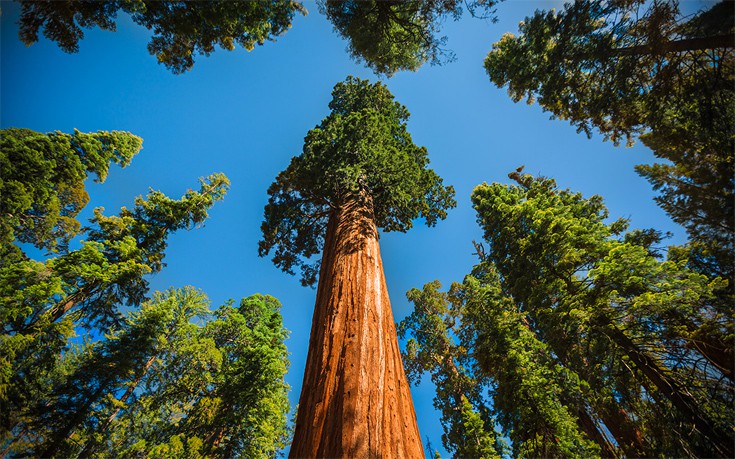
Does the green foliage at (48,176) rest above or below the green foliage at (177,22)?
above

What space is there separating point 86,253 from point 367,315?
42.3 feet

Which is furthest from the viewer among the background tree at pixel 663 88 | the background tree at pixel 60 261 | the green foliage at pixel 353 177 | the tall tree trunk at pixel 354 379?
the background tree at pixel 60 261

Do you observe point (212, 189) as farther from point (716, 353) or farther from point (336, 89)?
point (716, 353)

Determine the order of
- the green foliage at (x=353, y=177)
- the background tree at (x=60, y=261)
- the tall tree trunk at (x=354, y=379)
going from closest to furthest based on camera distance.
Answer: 1. the tall tree trunk at (x=354, y=379)
2. the green foliage at (x=353, y=177)
3. the background tree at (x=60, y=261)

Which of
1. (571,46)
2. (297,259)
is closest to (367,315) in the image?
(297,259)

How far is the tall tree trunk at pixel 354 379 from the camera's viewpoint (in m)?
1.82

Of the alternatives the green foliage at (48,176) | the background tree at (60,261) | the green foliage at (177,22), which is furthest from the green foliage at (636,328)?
the green foliage at (48,176)

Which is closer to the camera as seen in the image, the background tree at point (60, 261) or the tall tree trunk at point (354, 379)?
the tall tree trunk at point (354, 379)

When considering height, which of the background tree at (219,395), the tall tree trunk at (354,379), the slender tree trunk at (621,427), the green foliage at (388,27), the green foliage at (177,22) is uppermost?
the green foliage at (388,27)

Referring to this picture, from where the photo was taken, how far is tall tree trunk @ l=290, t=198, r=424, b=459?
1818mm

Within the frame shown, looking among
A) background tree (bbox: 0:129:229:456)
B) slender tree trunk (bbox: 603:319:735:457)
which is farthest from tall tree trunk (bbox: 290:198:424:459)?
background tree (bbox: 0:129:229:456)

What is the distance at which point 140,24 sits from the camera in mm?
5559

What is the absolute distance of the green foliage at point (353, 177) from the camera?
6.22m

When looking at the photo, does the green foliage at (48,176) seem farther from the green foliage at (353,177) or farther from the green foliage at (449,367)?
the green foliage at (449,367)
